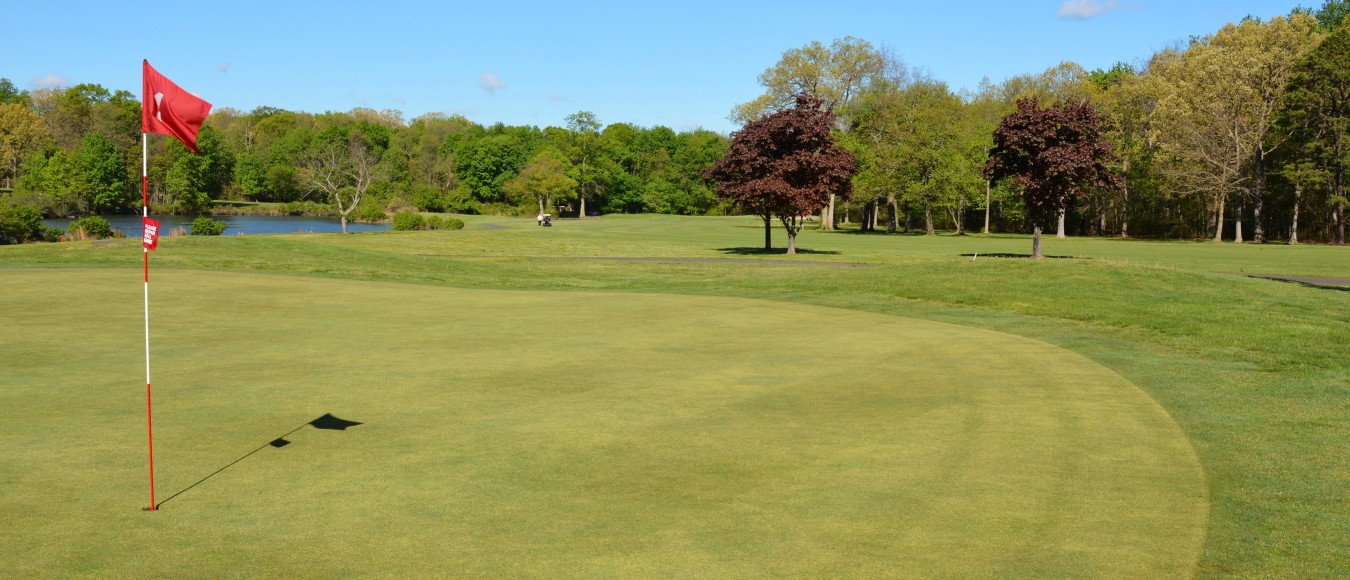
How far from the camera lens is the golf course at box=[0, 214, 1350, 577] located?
7.68 m

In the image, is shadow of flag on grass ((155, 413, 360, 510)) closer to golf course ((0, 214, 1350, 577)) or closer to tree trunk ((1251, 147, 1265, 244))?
golf course ((0, 214, 1350, 577))

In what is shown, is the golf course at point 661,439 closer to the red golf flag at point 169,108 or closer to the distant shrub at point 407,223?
the red golf flag at point 169,108

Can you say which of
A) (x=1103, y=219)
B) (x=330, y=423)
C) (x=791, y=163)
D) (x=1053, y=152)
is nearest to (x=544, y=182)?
(x=1103, y=219)

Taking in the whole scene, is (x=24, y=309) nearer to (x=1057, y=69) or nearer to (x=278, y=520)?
(x=278, y=520)

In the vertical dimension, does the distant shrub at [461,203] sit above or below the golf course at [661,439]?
above

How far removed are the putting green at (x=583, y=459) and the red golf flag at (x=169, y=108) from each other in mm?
3309

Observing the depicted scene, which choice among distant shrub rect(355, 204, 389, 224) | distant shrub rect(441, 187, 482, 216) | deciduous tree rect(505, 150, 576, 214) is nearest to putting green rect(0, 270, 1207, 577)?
distant shrub rect(355, 204, 389, 224)

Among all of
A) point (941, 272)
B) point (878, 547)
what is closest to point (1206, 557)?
point (878, 547)

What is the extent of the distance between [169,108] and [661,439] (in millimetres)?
6075

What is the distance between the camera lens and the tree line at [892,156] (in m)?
79.4

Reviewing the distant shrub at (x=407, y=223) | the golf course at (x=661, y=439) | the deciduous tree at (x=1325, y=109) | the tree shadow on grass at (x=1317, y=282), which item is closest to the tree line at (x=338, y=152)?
the distant shrub at (x=407, y=223)

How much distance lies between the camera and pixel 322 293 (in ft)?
90.3

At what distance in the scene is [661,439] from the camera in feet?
36.7

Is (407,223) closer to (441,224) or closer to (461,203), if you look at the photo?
(441,224)
